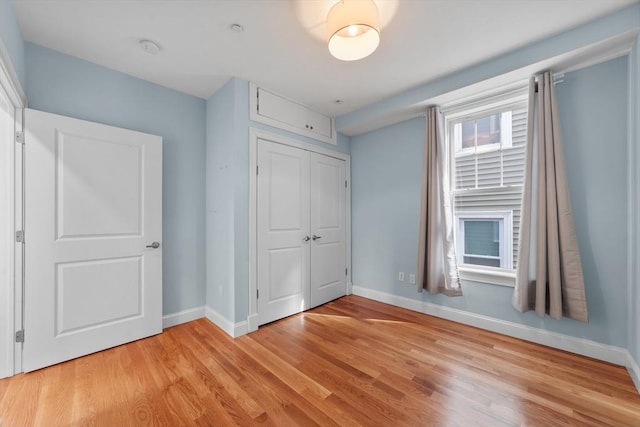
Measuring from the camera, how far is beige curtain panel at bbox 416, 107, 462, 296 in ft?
9.61

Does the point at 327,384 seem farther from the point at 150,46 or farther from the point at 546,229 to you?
the point at 150,46

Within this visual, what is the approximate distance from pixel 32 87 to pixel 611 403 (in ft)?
15.9

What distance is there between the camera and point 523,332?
255 cm

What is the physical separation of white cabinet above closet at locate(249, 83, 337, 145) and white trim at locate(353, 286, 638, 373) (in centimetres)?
242

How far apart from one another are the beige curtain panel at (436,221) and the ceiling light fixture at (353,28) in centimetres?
155

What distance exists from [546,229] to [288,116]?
285 cm

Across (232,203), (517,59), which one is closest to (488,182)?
(517,59)

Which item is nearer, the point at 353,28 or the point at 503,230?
the point at 353,28

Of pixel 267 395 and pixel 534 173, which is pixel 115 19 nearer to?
pixel 267 395

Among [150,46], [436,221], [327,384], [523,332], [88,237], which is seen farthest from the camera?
[436,221]

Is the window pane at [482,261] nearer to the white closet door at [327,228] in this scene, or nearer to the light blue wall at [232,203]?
the white closet door at [327,228]

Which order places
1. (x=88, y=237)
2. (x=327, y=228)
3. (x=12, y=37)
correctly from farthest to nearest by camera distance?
1. (x=327, y=228)
2. (x=88, y=237)
3. (x=12, y=37)

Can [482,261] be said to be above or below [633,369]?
above

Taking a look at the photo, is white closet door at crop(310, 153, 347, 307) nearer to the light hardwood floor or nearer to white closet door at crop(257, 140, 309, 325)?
white closet door at crop(257, 140, 309, 325)
